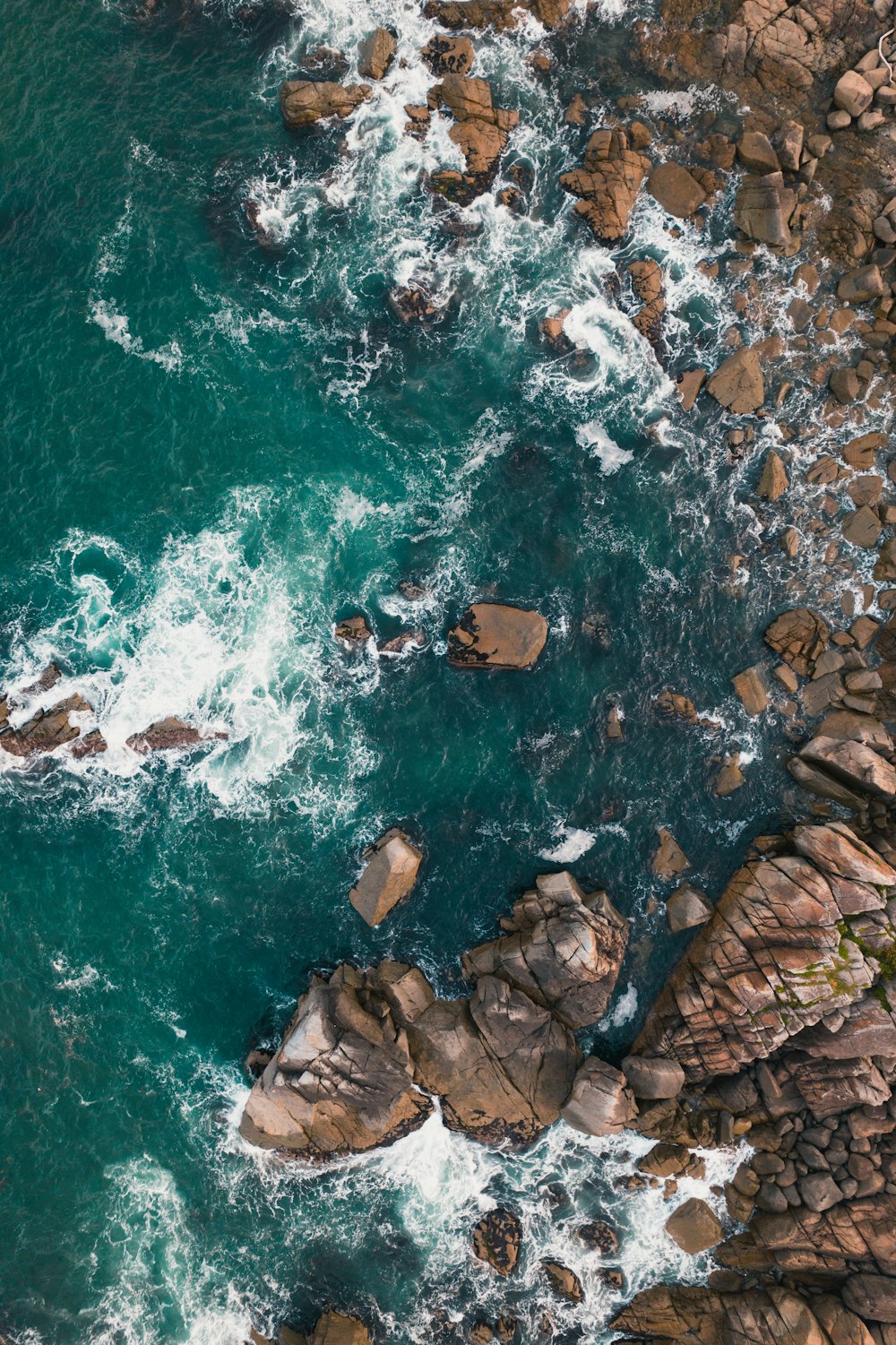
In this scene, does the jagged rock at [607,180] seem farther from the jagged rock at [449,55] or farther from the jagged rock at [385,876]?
the jagged rock at [385,876]

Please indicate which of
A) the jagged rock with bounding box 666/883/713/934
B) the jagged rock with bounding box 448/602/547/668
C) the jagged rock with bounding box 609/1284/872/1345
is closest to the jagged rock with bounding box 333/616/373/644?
the jagged rock with bounding box 448/602/547/668

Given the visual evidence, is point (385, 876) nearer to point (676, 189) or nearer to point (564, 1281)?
point (564, 1281)

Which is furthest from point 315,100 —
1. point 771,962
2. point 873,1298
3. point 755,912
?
point 873,1298

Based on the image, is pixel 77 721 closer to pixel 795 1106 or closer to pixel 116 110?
pixel 116 110

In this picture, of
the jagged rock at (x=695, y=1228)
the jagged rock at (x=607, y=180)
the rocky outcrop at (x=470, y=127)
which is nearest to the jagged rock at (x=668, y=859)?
the jagged rock at (x=695, y=1228)

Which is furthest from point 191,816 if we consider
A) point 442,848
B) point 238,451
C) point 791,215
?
point 791,215
